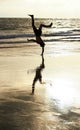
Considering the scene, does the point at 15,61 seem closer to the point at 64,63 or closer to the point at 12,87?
the point at 64,63

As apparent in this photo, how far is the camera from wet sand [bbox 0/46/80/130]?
777 centimetres

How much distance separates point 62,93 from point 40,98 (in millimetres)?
704

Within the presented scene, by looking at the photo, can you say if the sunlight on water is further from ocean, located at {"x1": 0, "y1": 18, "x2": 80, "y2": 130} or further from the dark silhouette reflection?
the dark silhouette reflection

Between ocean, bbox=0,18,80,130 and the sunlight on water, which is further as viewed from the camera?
the sunlight on water

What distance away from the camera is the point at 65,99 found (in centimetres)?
957

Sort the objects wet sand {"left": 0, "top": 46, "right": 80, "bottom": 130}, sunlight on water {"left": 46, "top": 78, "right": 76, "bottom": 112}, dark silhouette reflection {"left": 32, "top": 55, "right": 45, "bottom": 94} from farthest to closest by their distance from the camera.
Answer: dark silhouette reflection {"left": 32, "top": 55, "right": 45, "bottom": 94}, sunlight on water {"left": 46, "top": 78, "right": 76, "bottom": 112}, wet sand {"left": 0, "top": 46, "right": 80, "bottom": 130}

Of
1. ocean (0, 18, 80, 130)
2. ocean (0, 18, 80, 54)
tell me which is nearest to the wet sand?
ocean (0, 18, 80, 130)

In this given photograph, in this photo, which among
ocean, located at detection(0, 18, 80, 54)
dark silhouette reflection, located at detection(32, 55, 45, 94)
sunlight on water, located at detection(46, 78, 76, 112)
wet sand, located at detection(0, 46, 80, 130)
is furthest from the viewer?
ocean, located at detection(0, 18, 80, 54)

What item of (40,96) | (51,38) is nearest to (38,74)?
(40,96)

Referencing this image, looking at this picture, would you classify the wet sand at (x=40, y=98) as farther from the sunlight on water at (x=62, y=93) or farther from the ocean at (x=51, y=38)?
the ocean at (x=51, y=38)

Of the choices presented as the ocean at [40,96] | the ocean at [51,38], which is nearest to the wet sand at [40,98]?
the ocean at [40,96]

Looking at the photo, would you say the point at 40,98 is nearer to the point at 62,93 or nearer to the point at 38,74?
the point at 62,93

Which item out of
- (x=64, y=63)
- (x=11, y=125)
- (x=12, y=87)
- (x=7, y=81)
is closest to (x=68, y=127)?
(x=11, y=125)

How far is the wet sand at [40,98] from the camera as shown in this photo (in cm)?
777
